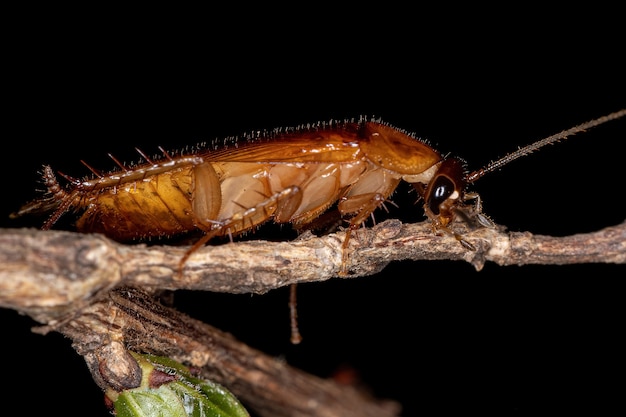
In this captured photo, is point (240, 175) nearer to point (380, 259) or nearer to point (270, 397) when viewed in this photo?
point (380, 259)

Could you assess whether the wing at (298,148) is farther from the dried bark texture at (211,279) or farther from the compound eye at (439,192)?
the dried bark texture at (211,279)

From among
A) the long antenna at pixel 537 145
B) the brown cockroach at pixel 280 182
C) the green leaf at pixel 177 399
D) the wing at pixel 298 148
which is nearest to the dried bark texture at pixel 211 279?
the green leaf at pixel 177 399

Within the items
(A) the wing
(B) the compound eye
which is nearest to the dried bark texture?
(B) the compound eye

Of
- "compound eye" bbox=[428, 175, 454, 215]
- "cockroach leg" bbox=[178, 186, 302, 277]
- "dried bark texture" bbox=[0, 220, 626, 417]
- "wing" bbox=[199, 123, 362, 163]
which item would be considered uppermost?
"wing" bbox=[199, 123, 362, 163]

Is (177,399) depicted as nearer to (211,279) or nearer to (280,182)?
(211,279)

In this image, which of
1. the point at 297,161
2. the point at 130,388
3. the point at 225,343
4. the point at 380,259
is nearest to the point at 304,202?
the point at 297,161

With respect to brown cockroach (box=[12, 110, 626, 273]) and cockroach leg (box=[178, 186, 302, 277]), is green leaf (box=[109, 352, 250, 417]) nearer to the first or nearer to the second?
cockroach leg (box=[178, 186, 302, 277])
